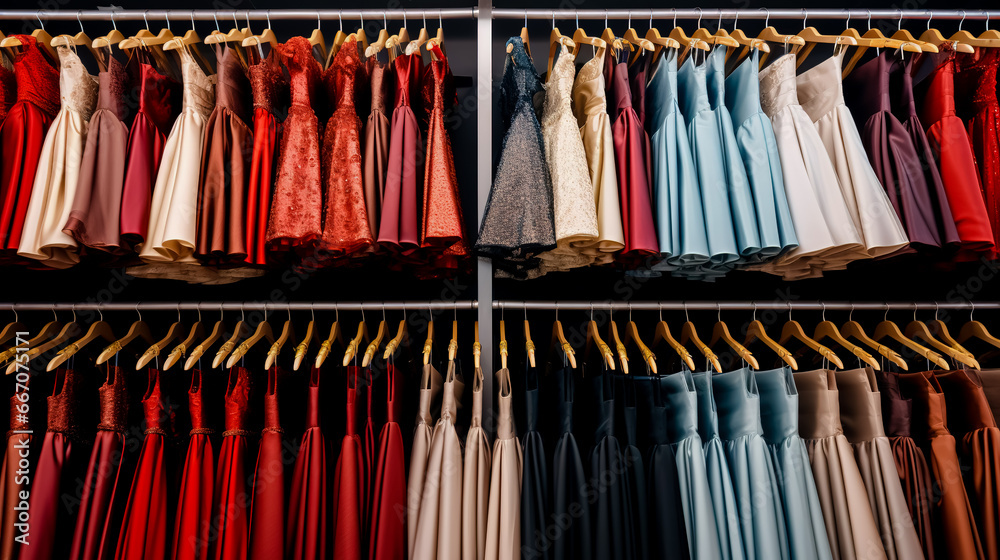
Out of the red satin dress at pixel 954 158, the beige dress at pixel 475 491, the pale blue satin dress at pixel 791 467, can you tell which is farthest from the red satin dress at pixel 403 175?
the red satin dress at pixel 954 158

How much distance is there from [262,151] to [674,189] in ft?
3.11

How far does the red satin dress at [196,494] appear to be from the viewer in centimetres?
98

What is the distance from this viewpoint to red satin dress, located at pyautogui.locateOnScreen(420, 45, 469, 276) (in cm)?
104

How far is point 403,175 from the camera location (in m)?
1.09

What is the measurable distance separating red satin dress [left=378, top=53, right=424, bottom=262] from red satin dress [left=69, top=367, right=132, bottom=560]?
732mm

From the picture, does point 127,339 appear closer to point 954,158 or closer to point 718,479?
point 718,479

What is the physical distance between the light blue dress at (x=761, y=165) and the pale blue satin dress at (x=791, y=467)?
303mm

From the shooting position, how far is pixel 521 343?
1508 millimetres

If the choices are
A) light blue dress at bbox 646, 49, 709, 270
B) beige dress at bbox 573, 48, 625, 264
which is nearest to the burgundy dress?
beige dress at bbox 573, 48, 625, 264

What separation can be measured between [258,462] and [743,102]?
138 cm

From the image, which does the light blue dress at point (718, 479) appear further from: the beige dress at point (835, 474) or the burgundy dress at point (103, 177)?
the burgundy dress at point (103, 177)

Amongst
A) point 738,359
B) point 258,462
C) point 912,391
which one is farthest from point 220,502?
point 912,391

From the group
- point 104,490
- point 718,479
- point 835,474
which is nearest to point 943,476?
point 835,474

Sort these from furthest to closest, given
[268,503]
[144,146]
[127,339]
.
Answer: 1. [127,339]
2. [144,146]
3. [268,503]
